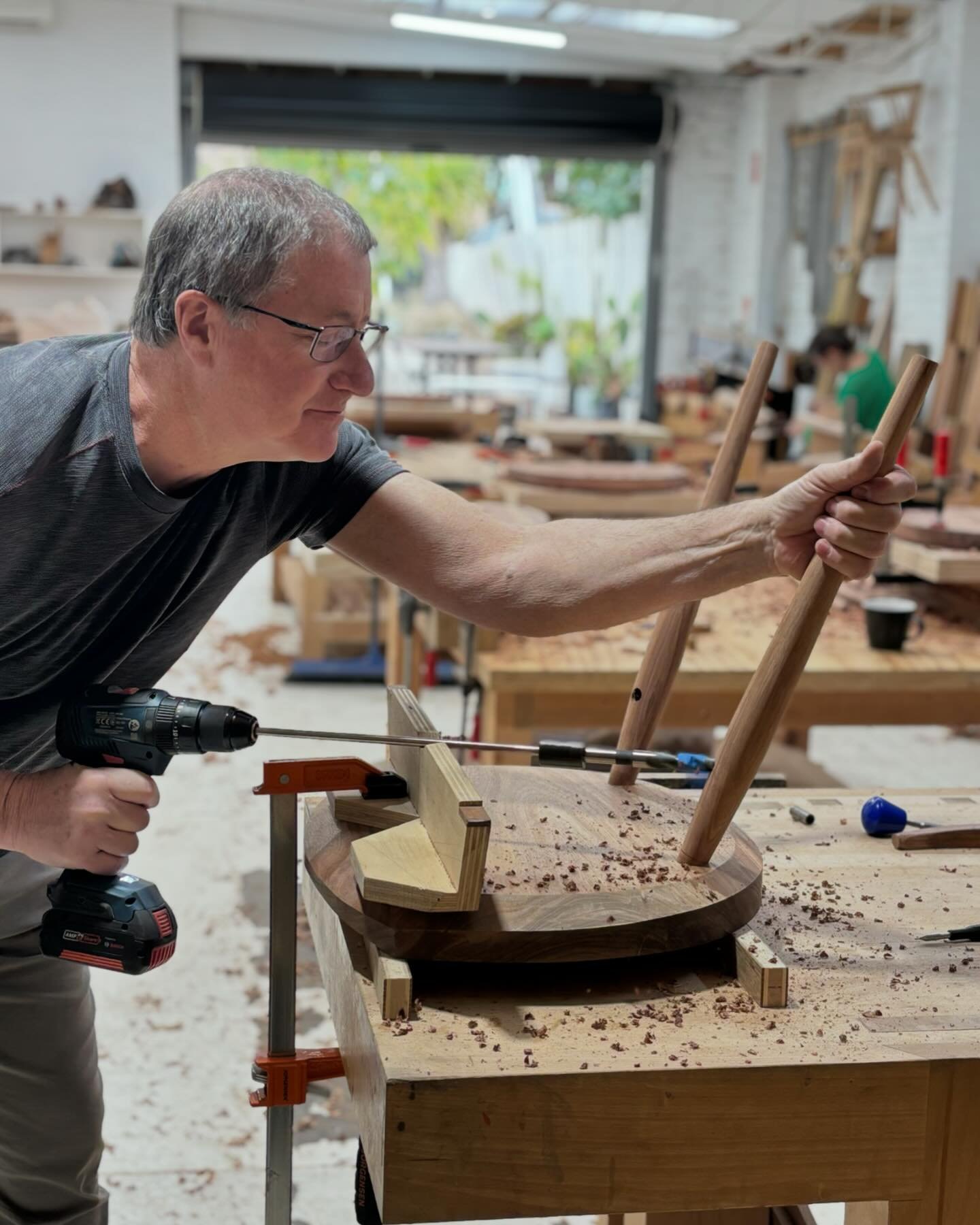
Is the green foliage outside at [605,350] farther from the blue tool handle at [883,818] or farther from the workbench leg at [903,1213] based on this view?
the workbench leg at [903,1213]

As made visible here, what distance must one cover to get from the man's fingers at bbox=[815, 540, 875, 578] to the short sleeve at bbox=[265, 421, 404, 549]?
584mm

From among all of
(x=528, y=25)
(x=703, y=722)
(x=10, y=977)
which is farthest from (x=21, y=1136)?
(x=528, y=25)

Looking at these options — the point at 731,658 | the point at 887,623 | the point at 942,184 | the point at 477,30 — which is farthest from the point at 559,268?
the point at 731,658

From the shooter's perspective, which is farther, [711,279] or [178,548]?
[711,279]

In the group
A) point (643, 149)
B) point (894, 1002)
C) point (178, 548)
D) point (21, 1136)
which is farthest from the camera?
point (643, 149)

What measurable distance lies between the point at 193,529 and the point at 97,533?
0.15m

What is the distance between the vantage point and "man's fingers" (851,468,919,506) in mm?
1410

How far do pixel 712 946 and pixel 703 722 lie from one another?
1439mm

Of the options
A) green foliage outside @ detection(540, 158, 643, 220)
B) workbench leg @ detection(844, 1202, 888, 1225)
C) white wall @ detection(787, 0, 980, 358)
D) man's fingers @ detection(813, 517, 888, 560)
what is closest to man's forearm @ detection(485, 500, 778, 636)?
man's fingers @ detection(813, 517, 888, 560)

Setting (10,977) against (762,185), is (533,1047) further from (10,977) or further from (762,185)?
(762,185)

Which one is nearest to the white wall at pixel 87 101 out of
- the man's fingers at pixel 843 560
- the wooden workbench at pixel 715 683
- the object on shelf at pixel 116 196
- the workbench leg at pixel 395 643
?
the object on shelf at pixel 116 196

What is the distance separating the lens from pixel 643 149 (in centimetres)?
1111

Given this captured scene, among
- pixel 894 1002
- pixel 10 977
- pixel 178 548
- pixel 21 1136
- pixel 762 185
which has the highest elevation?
pixel 762 185

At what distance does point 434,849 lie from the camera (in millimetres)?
1292
